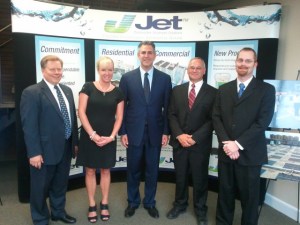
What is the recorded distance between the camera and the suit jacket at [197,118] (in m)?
2.68

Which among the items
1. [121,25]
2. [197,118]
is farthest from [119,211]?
[121,25]

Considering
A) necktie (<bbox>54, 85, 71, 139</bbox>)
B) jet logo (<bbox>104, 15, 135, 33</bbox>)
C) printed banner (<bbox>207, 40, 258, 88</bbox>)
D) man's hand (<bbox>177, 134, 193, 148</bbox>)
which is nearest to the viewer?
necktie (<bbox>54, 85, 71, 139</bbox>)

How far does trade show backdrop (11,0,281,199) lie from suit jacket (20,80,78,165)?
757 mm

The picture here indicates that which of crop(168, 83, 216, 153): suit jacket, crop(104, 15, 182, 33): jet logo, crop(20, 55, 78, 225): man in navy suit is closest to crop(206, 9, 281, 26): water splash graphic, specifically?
crop(104, 15, 182, 33): jet logo

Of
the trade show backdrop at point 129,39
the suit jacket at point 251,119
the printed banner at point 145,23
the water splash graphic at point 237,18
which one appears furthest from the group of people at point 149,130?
the water splash graphic at point 237,18

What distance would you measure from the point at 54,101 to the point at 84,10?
1466mm

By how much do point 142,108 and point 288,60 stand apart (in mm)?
1797

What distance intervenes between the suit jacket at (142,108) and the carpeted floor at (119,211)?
2.73 ft

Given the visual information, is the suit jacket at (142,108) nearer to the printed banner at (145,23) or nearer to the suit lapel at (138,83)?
the suit lapel at (138,83)

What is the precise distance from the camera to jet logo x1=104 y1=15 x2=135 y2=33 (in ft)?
11.7

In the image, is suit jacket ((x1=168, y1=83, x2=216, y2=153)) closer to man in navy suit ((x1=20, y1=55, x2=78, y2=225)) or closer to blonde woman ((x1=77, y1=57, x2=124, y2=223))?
blonde woman ((x1=77, y1=57, x2=124, y2=223))

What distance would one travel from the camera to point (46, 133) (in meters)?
2.42

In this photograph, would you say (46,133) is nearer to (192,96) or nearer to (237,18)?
(192,96)

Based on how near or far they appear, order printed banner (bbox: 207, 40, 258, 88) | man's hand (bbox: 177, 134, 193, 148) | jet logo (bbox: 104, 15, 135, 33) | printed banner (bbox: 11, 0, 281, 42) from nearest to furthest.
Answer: man's hand (bbox: 177, 134, 193, 148) → printed banner (bbox: 11, 0, 281, 42) → printed banner (bbox: 207, 40, 258, 88) → jet logo (bbox: 104, 15, 135, 33)
